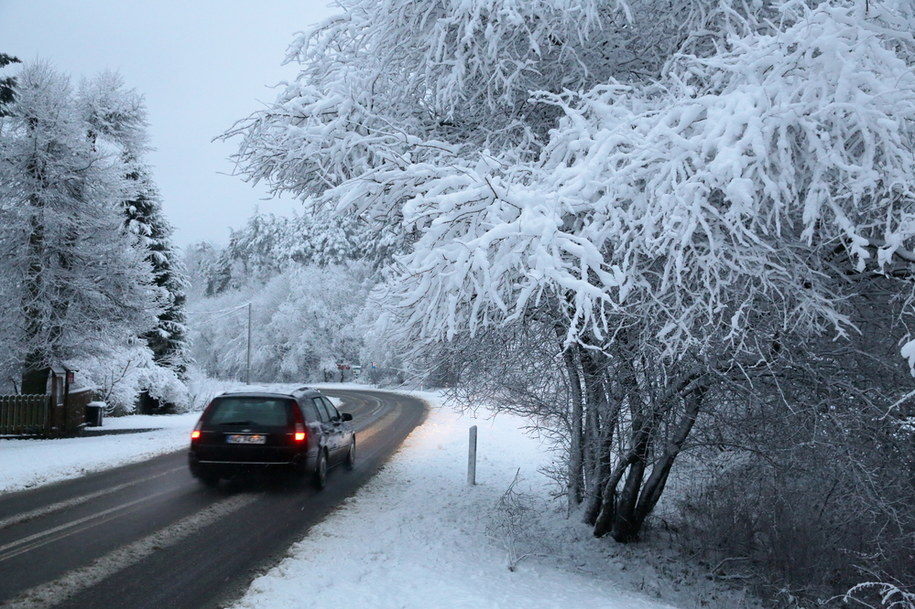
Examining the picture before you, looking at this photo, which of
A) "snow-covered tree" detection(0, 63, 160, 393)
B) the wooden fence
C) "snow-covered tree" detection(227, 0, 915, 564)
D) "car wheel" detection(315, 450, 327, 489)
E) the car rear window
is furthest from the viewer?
"snow-covered tree" detection(0, 63, 160, 393)

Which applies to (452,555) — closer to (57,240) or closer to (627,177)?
(627,177)

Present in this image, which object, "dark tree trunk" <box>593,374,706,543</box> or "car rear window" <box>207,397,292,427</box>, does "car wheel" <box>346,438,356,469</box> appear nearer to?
Result: "car rear window" <box>207,397,292,427</box>

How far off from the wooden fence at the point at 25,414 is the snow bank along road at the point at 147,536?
25.1 ft

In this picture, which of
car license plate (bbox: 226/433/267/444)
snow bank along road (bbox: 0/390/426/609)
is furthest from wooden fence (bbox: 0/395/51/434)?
car license plate (bbox: 226/433/267/444)

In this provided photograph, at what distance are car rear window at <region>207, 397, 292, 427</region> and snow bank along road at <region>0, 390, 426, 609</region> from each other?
1.05m

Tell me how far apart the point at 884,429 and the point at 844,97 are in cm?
368

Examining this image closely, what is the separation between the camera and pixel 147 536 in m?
7.34

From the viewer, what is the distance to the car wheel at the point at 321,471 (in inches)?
421

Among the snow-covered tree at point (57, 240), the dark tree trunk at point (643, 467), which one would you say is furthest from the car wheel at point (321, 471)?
the snow-covered tree at point (57, 240)

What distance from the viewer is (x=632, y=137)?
4910 mm

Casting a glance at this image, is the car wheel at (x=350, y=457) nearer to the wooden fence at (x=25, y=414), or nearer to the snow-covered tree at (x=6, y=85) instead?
the wooden fence at (x=25, y=414)

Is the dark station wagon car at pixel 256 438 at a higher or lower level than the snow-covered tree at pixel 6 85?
lower

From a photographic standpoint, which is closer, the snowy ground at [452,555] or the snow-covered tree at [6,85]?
the snowy ground at [452,555]

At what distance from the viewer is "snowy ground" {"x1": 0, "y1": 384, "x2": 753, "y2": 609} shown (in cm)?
556
